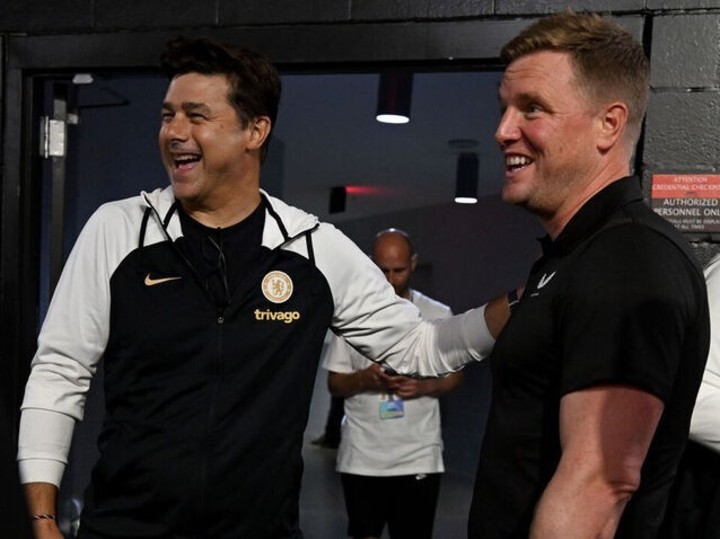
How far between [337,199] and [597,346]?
1029cm

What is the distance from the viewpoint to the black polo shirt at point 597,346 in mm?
1161

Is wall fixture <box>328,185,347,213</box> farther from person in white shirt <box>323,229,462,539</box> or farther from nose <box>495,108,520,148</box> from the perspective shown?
nose <box>495,108,520,148</box>

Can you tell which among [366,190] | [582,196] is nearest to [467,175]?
[366,190]

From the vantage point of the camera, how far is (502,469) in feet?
4.39

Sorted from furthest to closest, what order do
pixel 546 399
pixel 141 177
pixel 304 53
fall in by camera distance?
1. pixel 141 177
2. pixel 304 53
3. pixel 546 399

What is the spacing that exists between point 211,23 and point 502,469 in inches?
77.4

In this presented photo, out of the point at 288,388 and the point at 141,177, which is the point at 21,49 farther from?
the point at 141,177

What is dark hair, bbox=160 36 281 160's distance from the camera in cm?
194

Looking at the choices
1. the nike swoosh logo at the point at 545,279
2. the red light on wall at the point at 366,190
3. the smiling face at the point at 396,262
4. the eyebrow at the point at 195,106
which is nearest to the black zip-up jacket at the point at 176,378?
the eyebrow at the point at 195,106

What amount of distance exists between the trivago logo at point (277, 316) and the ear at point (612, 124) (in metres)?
0.77

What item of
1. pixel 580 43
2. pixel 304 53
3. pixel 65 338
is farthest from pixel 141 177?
pixel 580 43

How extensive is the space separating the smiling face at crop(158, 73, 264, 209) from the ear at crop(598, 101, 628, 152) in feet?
2.89

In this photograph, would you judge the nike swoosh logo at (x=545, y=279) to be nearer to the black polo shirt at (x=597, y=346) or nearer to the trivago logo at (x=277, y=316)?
the black polo shirt at (x=597, y=346)

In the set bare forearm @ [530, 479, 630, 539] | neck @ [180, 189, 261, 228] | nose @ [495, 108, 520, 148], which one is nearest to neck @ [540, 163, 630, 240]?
nose @ [495, 108, 520, 148]
